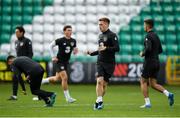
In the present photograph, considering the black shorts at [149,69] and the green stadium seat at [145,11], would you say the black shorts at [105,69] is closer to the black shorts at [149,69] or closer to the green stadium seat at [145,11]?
the black shorts at [149,69]

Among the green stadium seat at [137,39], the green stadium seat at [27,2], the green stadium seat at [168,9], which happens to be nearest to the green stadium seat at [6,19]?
the green stadium seat at [27,2]

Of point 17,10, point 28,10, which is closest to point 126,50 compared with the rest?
point 28,10

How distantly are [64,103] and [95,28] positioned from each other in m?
13.1

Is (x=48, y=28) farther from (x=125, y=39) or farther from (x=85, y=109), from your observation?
(x=85, y=109)

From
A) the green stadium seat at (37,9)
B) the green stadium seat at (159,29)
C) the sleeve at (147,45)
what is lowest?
the sleeve at (147,45)

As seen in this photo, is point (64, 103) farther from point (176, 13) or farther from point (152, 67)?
point (176, 13)

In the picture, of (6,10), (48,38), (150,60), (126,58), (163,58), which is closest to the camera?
(150,60)

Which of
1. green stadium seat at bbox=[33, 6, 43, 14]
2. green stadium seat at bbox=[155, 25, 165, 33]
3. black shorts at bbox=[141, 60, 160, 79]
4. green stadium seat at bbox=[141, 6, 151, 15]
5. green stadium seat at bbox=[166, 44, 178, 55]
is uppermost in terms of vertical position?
green stadium seat at bbox=[33, 6, 43, 14]

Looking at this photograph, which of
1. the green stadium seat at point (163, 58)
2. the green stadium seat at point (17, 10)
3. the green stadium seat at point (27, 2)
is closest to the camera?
the green stadium seat at point (163, 58)

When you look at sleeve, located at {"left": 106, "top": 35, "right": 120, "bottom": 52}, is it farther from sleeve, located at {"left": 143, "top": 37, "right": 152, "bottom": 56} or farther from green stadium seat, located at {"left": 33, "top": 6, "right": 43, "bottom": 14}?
green stadium seat, located at {"left": 33, "top": 6, "right": 43, "bottom": 14}

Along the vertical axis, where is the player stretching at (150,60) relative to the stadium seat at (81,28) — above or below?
below

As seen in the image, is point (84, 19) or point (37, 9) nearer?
point (84, 19)

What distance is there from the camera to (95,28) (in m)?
29.0

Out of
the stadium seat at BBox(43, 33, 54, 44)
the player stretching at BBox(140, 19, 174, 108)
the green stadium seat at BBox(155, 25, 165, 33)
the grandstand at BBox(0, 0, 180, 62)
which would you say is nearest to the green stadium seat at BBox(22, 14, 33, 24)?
the grandstand at BBox(0, 0, 180, 62)
